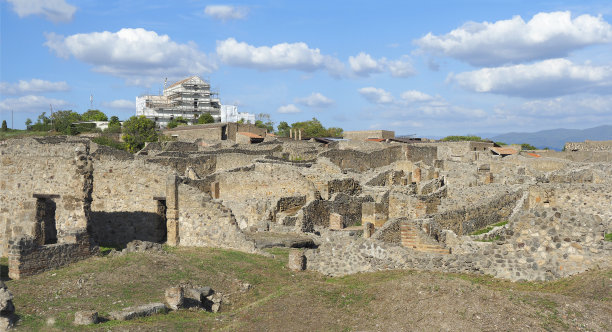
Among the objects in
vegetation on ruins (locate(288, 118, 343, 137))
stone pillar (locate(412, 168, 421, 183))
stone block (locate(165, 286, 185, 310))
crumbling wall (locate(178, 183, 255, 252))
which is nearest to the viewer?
stone block (locate(165, 286, 185, 310))

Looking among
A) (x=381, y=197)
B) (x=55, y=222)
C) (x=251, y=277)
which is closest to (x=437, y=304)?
(x=251, y=277)

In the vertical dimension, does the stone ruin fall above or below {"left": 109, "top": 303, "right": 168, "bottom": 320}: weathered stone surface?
above

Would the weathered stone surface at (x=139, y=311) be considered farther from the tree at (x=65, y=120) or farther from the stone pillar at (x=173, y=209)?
the tree at (x=65, y=120)

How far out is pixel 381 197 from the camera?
25.1 metres

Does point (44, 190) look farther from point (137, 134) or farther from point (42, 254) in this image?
point (137, 134)

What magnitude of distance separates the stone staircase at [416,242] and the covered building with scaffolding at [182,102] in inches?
3933

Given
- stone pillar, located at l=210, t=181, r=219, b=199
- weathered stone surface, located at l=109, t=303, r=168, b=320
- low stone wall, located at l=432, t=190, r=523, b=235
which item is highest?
stone pillar, located at l=210, t=181, r=219, b=199

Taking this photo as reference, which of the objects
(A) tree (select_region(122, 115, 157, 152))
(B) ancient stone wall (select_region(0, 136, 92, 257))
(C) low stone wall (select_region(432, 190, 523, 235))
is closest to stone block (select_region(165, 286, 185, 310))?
(B) ancient stone wall (select_region(0, 136, 92, 257))

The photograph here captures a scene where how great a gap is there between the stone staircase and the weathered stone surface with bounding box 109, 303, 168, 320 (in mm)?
5915

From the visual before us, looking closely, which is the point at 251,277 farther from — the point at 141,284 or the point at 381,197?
the point at 381,197

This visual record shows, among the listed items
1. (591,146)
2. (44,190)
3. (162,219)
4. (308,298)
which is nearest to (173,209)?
(162,219)

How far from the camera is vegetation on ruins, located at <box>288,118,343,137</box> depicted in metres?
94.5

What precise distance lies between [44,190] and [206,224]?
505cm

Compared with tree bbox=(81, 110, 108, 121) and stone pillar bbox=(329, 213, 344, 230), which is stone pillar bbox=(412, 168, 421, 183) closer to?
stone pillar bbox=(329, 213, 344, 230)
